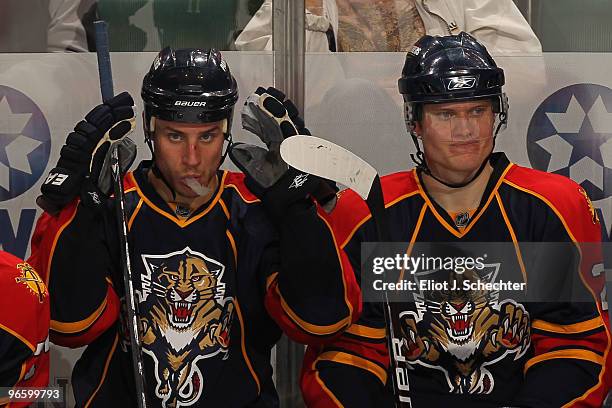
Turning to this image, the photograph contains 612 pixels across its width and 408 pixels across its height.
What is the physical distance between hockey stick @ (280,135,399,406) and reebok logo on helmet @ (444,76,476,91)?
18cm

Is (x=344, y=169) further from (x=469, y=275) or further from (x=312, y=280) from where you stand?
(x=469, y=275)

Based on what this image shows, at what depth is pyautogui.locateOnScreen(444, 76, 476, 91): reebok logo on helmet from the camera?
1.76 m

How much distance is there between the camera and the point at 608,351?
1.77 m

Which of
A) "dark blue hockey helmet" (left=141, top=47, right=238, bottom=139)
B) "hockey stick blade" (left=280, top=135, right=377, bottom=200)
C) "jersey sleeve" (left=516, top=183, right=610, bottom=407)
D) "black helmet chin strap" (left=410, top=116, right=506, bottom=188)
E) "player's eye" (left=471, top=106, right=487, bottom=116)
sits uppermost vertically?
"dark blue hockey helmet" (left=141, top=47, right=238, bottom=139)

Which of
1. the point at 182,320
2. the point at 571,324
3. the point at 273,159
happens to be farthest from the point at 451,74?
the point at 182,320

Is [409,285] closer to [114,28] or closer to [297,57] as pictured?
[297,57]

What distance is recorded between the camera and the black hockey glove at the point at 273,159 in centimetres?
170

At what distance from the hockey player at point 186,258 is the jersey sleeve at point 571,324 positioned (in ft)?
0.97

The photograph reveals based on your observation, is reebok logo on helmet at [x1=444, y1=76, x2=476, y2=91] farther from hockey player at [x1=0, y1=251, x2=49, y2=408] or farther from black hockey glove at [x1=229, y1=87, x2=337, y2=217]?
hockey player at [x1=0, y1=251, x2=49, y2=408]

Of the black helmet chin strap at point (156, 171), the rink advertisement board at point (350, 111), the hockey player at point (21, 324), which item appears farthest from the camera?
the rink advertisement board at point (350, 111)

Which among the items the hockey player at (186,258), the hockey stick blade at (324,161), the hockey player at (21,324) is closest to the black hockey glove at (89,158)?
the hockey player at (186,258)

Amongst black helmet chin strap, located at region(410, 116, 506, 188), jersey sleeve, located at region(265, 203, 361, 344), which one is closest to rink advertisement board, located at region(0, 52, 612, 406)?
black helmet chin strap, located at region(410, 116, 506, 188)

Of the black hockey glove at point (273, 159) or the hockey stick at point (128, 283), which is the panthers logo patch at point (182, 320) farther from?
the black hockey glove at point (273, 159)

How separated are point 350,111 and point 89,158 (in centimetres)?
47
